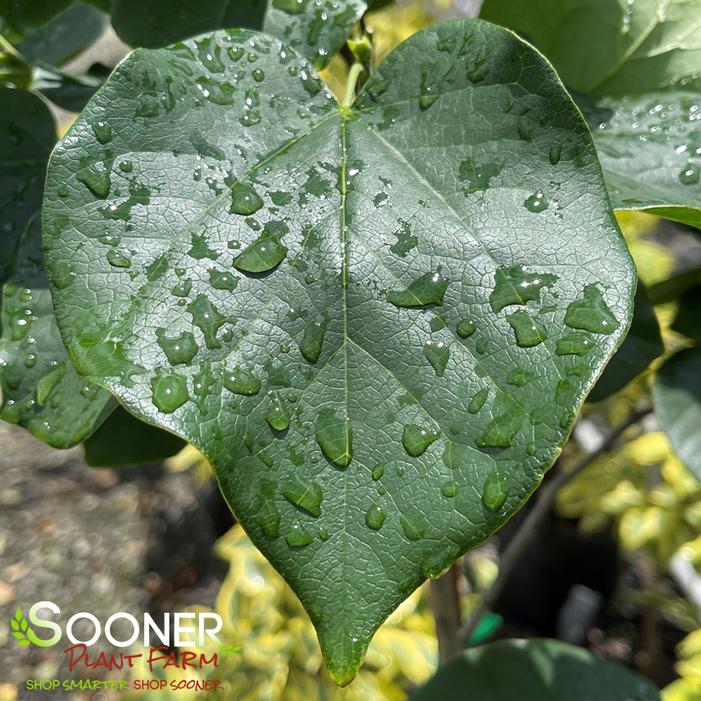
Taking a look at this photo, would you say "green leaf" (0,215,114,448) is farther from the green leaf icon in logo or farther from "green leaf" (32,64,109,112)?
the green leaf icon in logo

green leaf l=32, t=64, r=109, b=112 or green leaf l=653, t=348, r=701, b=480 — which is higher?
green leaf l=32, t=64, r=109, b=112

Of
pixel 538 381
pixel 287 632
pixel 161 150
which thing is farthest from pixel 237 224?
pixel 287 632

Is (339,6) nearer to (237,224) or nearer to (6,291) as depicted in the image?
(237,224)

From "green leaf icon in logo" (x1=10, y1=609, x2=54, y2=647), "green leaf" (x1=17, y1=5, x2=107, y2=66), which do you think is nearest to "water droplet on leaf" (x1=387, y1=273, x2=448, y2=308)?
"green leaf" (x1=17, y1=5, x2=107, y2=66)

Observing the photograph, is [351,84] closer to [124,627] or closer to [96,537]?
[124,627]

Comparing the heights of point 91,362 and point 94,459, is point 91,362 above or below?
above

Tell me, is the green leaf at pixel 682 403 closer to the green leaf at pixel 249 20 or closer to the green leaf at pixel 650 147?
the green leaf at pixel 650 147
